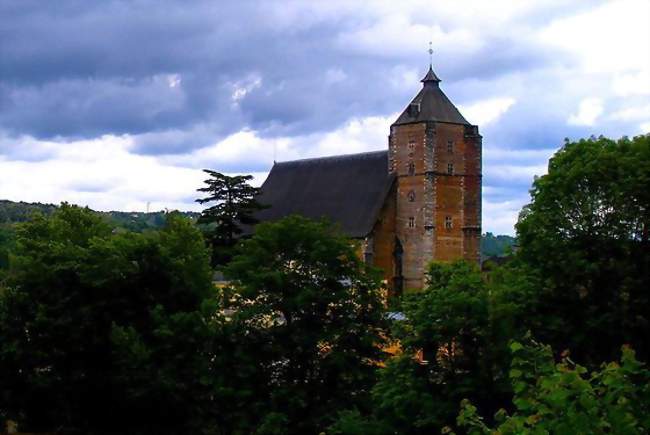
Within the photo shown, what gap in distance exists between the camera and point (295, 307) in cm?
3291

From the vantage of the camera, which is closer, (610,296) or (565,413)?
(565,413)

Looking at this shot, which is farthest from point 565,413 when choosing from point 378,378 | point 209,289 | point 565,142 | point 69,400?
point 69,400

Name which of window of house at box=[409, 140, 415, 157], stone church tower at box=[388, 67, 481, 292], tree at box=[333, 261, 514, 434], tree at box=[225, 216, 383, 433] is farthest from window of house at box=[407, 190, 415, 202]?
tree at box=[333, 261, 514, 434]

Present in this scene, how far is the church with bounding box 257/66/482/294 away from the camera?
279 feet

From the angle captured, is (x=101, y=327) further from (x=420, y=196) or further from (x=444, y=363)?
(x=420, y=196)

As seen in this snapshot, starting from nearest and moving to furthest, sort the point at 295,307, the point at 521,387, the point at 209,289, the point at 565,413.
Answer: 1. the point at 565,413
2. the point at 521,387
3. the point at 295,307
4. the point at 209,289

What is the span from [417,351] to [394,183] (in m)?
58.0

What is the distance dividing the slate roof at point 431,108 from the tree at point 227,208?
1398 centimetres

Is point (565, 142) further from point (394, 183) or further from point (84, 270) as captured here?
point (394, 183)

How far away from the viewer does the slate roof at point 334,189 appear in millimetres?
85938

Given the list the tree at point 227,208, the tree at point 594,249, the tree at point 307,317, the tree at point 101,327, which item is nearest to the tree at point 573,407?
the tree at point 594,249

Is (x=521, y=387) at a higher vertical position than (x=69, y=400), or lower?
higher

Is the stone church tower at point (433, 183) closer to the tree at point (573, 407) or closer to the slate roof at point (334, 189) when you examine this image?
the slate roof at point (334, 189)

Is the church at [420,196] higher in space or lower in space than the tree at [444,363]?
higher
